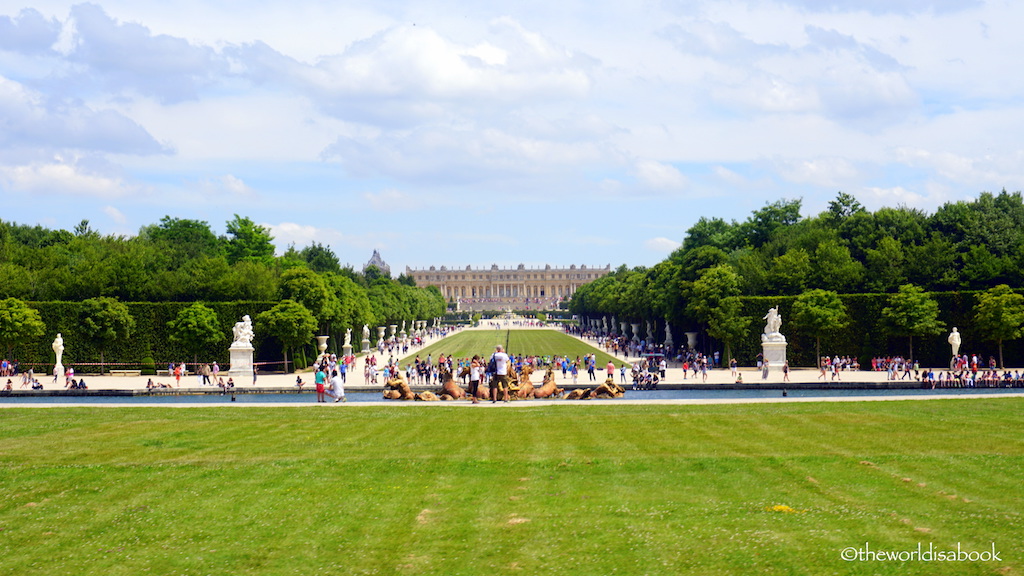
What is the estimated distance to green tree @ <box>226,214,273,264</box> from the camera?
101000 millimetres

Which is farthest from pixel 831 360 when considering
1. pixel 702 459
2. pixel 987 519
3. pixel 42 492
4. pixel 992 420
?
pixel 42 492

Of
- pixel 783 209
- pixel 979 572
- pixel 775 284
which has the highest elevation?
pixel 783 209

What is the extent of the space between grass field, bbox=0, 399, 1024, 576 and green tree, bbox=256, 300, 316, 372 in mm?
29685

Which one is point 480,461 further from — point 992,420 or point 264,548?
point 992,420

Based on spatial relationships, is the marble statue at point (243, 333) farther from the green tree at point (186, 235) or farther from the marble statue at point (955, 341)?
the green tree at point (186, 235)

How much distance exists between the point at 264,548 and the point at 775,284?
5072cm

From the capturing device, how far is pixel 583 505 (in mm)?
11430

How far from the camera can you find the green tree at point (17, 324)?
47.2 m

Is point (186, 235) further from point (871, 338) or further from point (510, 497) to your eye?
point (510, 497)

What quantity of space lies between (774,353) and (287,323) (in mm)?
26150

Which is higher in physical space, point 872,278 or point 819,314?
point 872,278

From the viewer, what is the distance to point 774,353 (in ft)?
156

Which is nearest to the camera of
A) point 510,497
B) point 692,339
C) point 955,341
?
point 510,497

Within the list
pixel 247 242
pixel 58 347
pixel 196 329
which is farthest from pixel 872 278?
pixel 247 242
